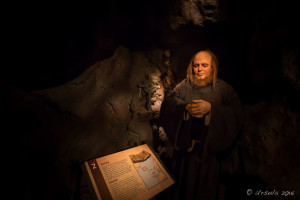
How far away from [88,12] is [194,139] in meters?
2.58

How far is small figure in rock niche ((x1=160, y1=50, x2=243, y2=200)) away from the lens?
198 centimetres

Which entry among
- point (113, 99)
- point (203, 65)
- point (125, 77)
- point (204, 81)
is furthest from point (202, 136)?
point (125, 77)

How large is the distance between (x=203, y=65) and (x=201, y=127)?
89 centimetres

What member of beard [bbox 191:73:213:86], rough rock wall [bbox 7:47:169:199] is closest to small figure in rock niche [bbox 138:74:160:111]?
rough rock wall [bbox 7:47:169:199]

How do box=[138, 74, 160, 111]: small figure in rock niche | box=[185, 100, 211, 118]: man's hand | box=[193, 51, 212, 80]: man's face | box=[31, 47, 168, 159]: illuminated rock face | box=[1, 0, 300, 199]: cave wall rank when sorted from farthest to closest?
box=[138, 74, 160, 111]: small figure in rock niche → box=[31, 47, 168, 159]: illuminated rock face → box=[193, 51, 212, 80]: man's face → box=[185, 100, 211, 118]: man's hand → box=[1, 0, 300, 199]: cave wall

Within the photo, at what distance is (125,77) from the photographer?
2.89 metres

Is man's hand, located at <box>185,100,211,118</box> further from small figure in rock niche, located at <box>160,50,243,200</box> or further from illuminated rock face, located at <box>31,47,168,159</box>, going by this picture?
illuminated rock face, located at <box>31,47,168,159</box>

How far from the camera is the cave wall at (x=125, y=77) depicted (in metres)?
1.82

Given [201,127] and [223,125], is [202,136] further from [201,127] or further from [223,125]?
[223,125]

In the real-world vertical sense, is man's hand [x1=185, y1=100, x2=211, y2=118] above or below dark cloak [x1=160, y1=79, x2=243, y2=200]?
above

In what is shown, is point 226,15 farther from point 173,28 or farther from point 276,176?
point 276,176

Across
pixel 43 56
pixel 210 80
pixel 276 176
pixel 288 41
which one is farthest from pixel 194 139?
pixel 43 56

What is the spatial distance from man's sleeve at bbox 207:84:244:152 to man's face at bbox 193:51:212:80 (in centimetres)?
51

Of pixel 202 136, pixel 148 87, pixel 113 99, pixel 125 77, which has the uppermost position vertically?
pixel 125 77
